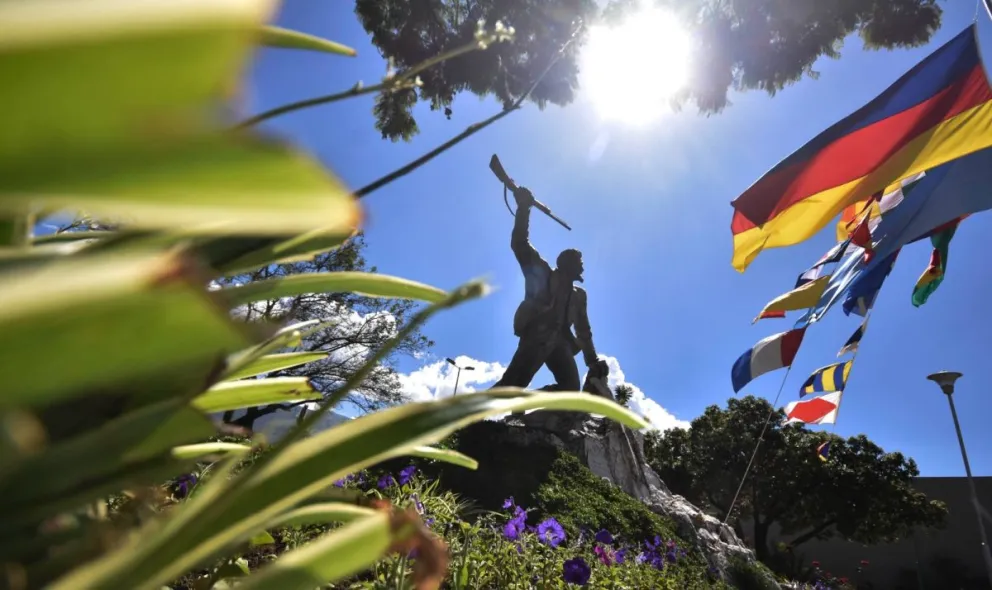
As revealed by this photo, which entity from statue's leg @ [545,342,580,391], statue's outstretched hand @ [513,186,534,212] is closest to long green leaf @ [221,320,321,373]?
statue's leg @ [545,342,580,391]

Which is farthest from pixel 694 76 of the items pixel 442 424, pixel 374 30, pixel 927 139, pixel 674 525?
pixel 442 424

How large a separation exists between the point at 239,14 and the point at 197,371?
1.41 feet

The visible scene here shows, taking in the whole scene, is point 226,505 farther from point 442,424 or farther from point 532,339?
point 532,339

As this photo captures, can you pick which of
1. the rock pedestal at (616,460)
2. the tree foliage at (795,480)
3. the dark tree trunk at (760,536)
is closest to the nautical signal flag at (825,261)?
the rock pedestal at (616,460)

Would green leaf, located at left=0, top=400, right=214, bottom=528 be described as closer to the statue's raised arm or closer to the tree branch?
the statue's raised arm

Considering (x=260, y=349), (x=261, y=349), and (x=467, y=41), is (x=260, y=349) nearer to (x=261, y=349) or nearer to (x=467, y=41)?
(x=261, y=349)

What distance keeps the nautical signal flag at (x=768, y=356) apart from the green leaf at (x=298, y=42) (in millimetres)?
7257

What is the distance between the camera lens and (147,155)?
0.67 ft

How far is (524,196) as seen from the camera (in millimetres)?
10188

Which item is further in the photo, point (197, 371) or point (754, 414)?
point (754, 414)

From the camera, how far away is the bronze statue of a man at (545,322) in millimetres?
10047

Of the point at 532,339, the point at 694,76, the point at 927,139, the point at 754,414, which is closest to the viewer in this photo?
the point at 927,139

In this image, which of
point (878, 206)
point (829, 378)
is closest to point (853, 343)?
point (829, 378)

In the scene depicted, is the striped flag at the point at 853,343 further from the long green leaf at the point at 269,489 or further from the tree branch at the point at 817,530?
the tree branch at the point at 817,530
